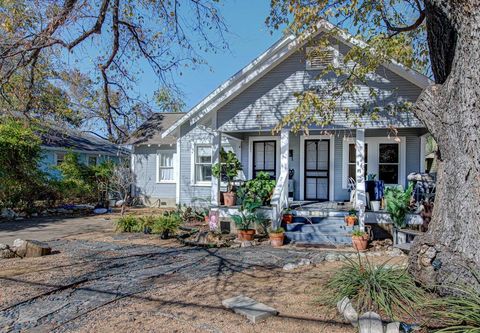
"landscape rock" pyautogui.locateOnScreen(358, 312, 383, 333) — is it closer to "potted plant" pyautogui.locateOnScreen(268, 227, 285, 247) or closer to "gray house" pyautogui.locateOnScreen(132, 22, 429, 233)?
"potted plant" pyautogui.locateOnScreen(268, 227, 285, 247)

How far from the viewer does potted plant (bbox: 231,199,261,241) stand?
923 centimetres

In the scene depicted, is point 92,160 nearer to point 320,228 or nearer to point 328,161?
point 328,161

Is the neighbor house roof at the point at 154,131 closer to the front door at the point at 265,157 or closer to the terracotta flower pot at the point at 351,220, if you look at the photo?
the front door at the point at 265,157

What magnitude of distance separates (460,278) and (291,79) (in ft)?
25.0

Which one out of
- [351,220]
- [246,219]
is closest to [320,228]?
[351,220]

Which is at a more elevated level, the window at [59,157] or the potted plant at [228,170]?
the window at [59,157]

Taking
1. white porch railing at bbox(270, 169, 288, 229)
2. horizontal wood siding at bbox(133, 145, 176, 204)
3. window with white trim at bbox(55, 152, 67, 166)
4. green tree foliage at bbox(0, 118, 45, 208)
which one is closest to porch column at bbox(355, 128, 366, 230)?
white porch railing at bbox(270, 169, 288, 229)

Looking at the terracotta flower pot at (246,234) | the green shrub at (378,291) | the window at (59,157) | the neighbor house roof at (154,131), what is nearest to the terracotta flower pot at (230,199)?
the terracotta flower pot at (246,234)

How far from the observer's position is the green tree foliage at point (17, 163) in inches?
523

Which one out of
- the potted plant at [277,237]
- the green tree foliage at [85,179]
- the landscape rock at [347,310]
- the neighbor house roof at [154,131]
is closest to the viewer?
the landscape rock at [347,310]

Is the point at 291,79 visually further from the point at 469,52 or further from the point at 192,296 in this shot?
the point at 192,296

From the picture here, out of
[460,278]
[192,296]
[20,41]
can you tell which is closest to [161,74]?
[20,41]

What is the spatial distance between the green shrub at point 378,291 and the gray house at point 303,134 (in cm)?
488

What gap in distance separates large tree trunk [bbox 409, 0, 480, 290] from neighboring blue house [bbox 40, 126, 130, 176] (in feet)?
55.1
